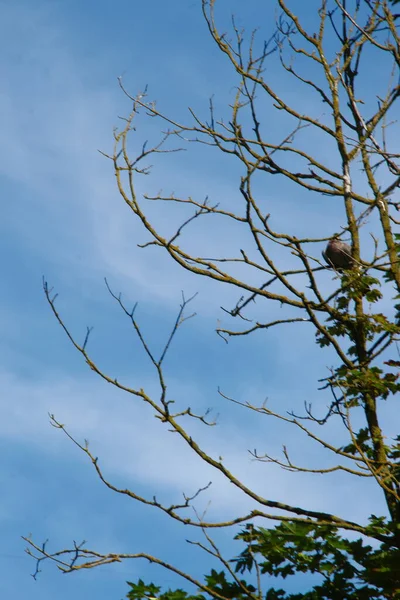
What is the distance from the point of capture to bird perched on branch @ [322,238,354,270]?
24.5ft

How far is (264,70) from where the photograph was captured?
8086 millimetres

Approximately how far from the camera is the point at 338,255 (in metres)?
7.52

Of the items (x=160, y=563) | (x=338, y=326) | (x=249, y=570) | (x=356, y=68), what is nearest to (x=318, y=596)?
(x=249, y=570)

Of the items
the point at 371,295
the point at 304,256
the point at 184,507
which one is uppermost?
the point at 371,295

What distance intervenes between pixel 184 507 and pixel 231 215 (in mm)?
3320

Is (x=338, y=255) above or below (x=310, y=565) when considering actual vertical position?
above

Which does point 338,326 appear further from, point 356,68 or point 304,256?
point 356,68

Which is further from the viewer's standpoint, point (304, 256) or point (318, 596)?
point (304, 256)

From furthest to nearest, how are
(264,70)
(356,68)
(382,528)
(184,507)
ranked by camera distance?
(356,68), (264,70), (382,528), (184,507)

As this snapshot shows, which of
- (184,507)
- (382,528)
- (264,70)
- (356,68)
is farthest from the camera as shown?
(356,68)

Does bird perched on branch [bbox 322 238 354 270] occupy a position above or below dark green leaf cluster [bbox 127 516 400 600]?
above

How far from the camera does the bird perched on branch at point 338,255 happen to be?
748 centimetres

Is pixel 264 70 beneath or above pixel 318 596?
above

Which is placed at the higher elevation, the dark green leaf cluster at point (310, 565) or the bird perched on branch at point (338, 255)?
the bird perched on branch at point (338, 255)
